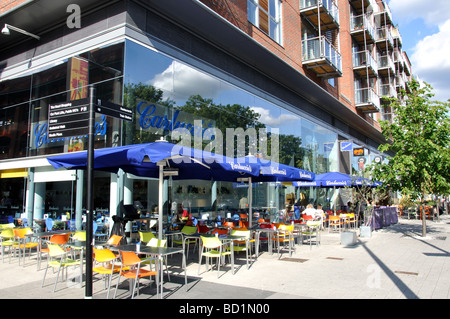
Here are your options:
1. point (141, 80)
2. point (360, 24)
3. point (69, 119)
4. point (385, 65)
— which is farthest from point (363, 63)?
point (69, 119)

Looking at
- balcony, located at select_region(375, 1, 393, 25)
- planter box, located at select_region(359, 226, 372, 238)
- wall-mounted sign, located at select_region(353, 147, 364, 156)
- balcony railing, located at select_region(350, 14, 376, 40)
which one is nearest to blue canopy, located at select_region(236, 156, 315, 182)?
planter box, located at select_region(359, 226, 372, 238)

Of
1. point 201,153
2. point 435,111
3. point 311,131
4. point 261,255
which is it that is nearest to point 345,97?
point 311,131

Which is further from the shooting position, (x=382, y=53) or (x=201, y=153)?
(x=382, y=53)

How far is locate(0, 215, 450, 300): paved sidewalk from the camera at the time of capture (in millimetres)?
6113

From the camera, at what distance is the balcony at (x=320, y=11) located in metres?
20.3

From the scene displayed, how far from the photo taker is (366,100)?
94.3 feet

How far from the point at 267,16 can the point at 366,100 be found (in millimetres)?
15197

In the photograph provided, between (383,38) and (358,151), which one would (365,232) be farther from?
(383,38)

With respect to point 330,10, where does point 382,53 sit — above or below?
above

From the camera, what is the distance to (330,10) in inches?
931

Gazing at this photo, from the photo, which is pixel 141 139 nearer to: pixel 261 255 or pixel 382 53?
pixel 261 255

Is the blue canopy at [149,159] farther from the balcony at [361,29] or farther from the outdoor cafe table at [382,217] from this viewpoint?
the balcony at [361,29]

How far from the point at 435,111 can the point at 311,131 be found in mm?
8735

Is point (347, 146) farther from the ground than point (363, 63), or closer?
closer
